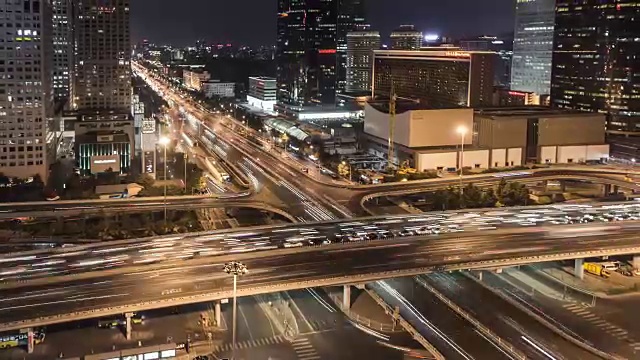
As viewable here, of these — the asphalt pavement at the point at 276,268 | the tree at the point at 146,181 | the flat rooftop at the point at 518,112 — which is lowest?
the asphalt pavement at the point at 276,268

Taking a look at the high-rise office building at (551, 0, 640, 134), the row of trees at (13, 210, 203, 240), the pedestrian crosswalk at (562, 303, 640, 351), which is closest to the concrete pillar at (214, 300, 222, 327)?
the row of trees at (13, 210, 203, 240)

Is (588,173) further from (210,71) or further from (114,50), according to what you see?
(210,71)

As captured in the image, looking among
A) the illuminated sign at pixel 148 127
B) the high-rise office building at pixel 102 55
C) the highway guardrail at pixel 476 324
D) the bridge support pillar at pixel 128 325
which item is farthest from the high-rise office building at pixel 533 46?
the bridge support pillar at pixel 128 325

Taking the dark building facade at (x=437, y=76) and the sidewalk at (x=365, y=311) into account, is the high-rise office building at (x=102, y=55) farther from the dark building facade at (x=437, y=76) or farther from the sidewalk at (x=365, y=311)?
the sidewalk at (x=365, y=311)

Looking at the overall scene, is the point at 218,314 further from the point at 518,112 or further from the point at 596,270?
the point at 518,112

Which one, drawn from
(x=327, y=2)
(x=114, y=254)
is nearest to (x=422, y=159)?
(x=114, y=254)

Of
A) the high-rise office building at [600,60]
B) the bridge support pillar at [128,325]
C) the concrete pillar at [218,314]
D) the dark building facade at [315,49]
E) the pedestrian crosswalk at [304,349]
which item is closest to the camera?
the pedestrian crosswalk at [304,349]
